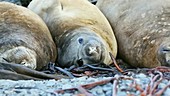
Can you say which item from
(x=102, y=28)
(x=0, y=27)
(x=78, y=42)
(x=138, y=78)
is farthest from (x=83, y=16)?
(x=138, y=78)

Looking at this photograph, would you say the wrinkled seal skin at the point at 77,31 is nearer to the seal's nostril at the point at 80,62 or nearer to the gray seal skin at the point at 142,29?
the seal's nostril at the point at 80,62

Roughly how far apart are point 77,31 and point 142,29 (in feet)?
2.78

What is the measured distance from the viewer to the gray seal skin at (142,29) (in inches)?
258

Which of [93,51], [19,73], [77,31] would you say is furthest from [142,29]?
[19,73]

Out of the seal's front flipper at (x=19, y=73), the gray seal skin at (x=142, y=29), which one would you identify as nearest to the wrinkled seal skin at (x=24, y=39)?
the seal's front flipper at (x=19, y=73)

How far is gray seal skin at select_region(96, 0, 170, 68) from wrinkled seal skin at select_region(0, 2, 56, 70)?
1095 mm

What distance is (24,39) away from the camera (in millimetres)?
5980

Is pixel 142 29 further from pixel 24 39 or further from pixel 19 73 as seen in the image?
pixel 19 73

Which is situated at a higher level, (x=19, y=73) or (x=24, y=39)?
(x=24, y=39)

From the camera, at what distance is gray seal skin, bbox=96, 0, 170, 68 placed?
6.55m

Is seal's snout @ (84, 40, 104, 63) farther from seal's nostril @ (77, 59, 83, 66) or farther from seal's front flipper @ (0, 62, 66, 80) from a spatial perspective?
seal's front flipper @ (0, 62, 66, 80)

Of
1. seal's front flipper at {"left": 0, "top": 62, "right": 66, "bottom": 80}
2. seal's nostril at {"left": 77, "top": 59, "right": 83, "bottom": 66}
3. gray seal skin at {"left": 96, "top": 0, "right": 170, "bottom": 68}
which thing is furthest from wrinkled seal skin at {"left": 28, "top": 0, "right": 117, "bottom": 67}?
seal's front flipper at {"left": 0, "top": 62, "right": 66, "bottom": 80}

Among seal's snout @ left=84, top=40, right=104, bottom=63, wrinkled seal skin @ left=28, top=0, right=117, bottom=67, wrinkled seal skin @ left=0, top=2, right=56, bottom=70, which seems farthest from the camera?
wrinkled seal skin @ left=28, top=0, right=117, bottom=67

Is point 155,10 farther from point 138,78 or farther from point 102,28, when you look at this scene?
point 138,78
